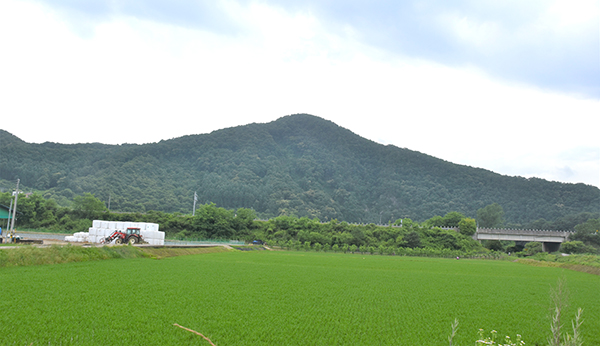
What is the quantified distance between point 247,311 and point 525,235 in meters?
83.3

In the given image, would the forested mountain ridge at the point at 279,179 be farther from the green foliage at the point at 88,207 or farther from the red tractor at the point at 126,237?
the red tractor at the point at 126,237

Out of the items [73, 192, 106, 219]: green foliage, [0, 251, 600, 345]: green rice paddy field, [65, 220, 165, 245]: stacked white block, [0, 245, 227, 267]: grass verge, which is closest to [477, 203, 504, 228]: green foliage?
[73, 192, 106, 219]: green foliage

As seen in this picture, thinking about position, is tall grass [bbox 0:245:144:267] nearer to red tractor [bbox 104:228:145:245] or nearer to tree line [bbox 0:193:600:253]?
red tractor [bbox 104:228:145:245]

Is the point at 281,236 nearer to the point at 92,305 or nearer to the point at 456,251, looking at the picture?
the point at 456,251

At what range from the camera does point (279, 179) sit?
14950 centimetres

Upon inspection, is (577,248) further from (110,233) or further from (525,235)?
(110,233)

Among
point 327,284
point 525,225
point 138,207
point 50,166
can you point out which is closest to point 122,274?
point 327,284

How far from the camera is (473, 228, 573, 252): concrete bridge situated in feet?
257

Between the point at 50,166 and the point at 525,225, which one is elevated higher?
the point at 50,166

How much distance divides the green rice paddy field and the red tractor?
21172 mm

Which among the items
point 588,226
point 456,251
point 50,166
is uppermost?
point 50,166

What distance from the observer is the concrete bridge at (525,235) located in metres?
78.4

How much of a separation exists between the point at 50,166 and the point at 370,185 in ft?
394

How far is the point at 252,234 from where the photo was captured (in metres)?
73.6
